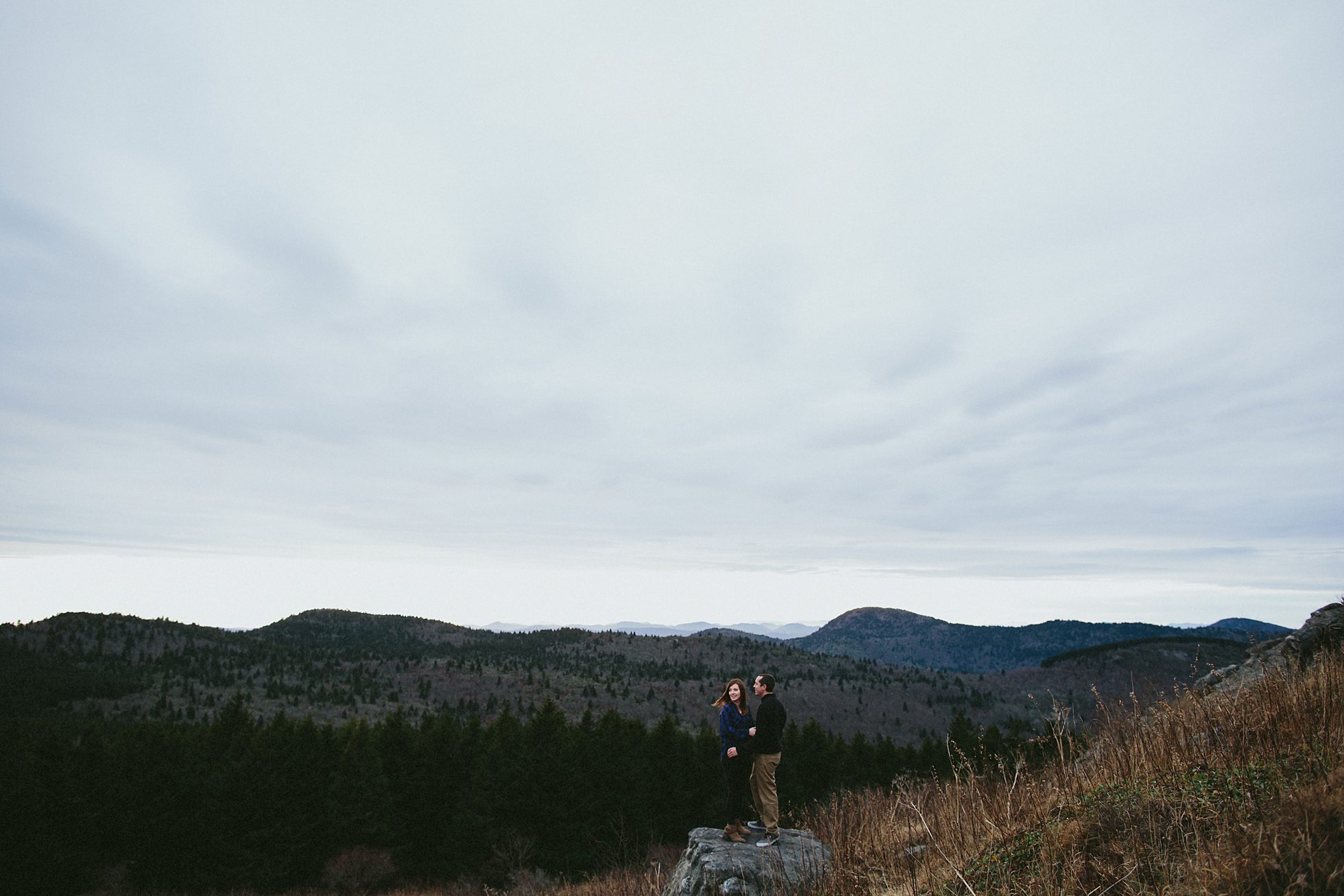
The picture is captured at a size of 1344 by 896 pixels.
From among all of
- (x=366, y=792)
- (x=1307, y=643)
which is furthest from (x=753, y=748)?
(x=366, y=792)

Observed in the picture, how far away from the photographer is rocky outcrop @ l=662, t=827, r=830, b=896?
7539 millimetres

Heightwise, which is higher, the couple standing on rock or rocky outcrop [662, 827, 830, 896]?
the couple standing on rock

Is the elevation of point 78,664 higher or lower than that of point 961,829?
lower

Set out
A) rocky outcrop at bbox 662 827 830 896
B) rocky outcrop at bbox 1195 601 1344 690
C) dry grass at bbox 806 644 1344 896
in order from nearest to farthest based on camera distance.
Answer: dry grass at bbox 806 644 1344 896 → rocky outcrop at bbox 662 827 830 896 → rocky outcrop at bbox 1195 601 1344 690

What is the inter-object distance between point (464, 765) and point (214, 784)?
15540 mm

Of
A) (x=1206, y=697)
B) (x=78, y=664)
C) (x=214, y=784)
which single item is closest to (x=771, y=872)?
(x=1206, y=697)

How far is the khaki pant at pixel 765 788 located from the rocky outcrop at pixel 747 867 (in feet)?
1.28

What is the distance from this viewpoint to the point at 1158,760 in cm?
650

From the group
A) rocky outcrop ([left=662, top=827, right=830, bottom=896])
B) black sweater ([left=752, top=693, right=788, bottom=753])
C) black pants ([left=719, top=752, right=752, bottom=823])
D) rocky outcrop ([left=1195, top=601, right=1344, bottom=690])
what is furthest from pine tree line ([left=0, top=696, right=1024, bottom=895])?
rocky outcrop ([left=1195, top=601, right=1344, bottom=690])

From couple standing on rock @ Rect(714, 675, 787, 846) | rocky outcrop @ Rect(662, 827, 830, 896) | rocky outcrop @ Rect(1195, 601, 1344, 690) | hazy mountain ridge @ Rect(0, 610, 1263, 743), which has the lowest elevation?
hazy mountain ridge @ Rect(0, 610, 1263, 743)

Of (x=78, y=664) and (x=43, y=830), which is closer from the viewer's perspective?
(x=43, y=830)

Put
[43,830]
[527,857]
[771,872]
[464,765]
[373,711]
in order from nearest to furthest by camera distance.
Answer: [771,872], [43,830], [527,857], [464,765], [373,711]

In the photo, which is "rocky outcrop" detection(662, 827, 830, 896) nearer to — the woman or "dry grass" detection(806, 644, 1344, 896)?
"dry grass" detection(806, 644, 1344, 896)

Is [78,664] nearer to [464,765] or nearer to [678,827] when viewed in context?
[464,765]
